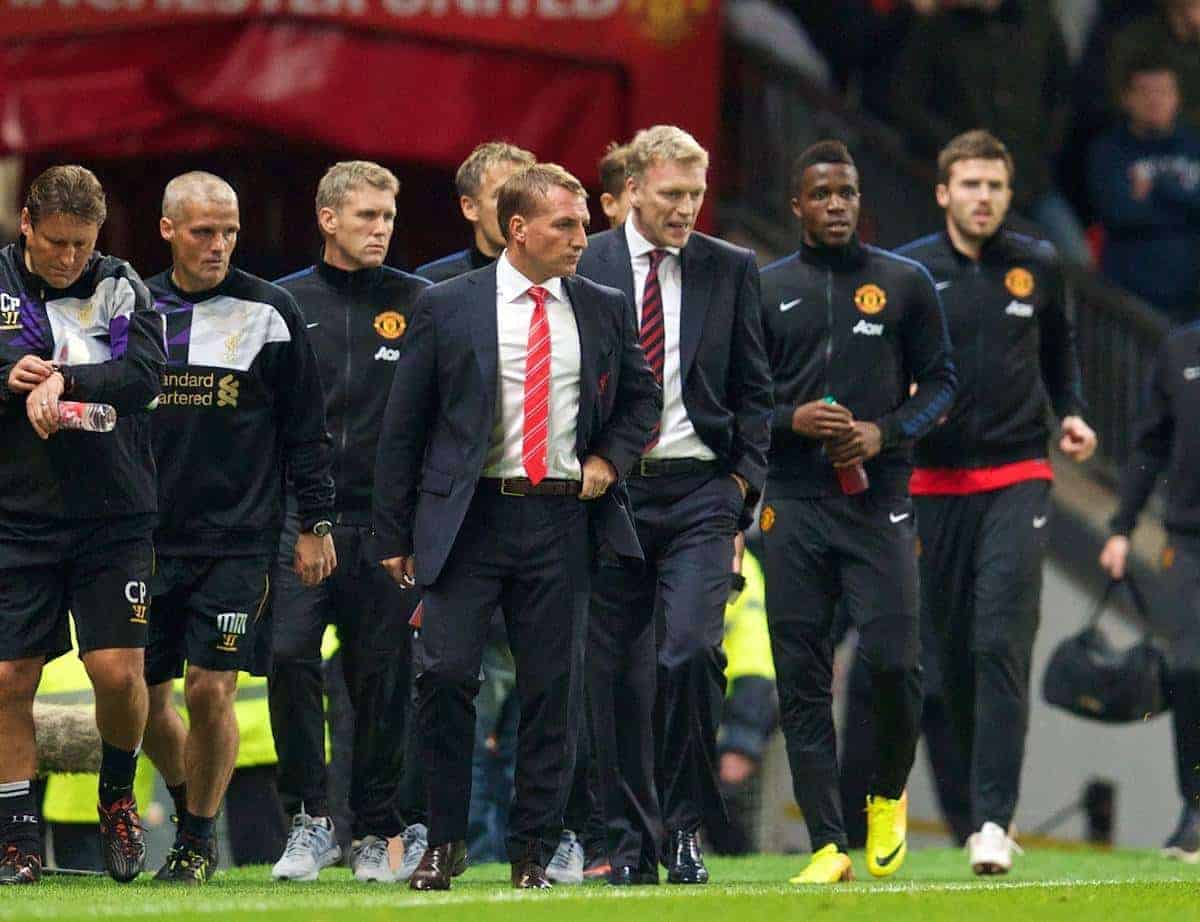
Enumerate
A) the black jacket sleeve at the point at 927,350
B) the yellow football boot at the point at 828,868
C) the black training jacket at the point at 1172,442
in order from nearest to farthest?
1. the yellow football boot at the point at 828,868
2. the black jacket sleeve at the point at 927,350
3. the black training jacket at the point at 1172,442

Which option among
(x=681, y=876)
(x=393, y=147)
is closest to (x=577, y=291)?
(x=681, y=876)

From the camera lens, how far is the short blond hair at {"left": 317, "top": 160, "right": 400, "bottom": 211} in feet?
34.8

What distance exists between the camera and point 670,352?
10.1m

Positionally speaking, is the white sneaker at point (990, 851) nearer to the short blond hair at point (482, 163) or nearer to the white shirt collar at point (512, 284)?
the white shirt collar at point (512, 284)

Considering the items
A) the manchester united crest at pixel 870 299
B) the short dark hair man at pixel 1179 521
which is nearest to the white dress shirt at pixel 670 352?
the manchester united crest at pixel 870 299

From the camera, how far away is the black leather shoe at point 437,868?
9242 millimetres

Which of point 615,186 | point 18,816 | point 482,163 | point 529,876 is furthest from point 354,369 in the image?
point 529,876

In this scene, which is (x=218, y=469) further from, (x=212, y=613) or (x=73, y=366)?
(x=73, y=366)

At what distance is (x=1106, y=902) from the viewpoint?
8.76 m

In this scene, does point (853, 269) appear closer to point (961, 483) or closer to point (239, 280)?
point (961, 483)

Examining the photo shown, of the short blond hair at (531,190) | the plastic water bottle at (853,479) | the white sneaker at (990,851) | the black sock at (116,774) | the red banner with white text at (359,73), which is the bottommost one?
the white sneaker at (990,851)

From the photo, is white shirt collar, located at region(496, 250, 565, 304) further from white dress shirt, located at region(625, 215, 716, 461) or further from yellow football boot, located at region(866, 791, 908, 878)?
yellow football boot, located at region(866, 791, 908, 878)

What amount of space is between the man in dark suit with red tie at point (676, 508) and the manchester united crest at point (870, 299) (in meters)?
0.61

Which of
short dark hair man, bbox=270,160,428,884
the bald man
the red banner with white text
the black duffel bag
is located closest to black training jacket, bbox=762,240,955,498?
short dark hair man, bbox=270,160,428,884
